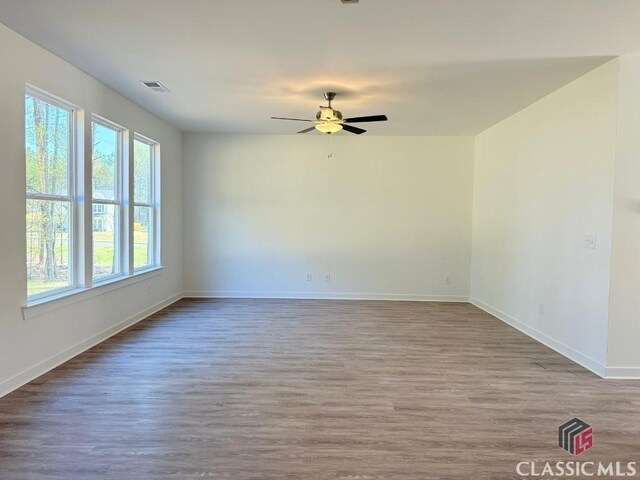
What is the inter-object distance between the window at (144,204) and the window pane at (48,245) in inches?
51.8

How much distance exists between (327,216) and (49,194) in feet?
13.2

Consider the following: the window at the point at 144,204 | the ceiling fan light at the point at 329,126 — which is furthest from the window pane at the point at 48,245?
the ceiling fan light at the point at 329,126

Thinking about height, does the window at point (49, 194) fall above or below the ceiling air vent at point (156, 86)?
below

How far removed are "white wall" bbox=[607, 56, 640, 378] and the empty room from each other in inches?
0.7

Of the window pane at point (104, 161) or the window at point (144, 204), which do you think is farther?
the window at point (144, 204)

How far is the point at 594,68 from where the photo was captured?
337cm

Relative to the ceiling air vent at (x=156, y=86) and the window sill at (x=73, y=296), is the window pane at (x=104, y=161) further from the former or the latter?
the window sill at (x=73, y=296)

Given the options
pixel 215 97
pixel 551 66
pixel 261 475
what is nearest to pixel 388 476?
pixel 261 475

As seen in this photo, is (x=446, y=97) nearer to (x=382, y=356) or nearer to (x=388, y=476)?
(x=382, y=356)

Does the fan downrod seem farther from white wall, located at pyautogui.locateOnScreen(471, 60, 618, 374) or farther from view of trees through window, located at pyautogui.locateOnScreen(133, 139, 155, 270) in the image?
view of trees through window, located at pyautogui.locateOnScreen(133, 139, 155, 270)

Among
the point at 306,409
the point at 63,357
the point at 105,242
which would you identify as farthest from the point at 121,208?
the point at 306,409

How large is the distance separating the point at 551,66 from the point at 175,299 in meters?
5.90

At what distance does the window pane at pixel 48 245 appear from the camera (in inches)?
125

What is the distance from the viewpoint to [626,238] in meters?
3.18
